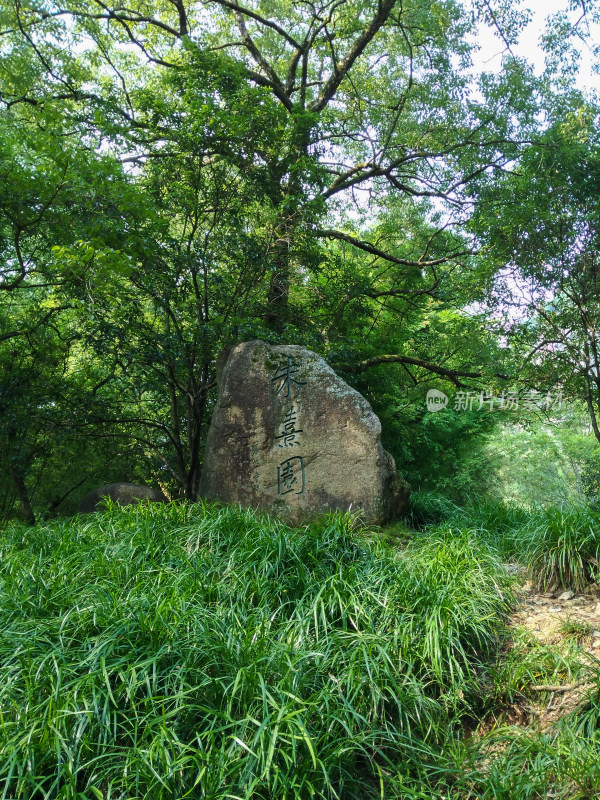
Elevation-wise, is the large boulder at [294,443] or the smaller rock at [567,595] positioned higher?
the large boulder at [294,443]

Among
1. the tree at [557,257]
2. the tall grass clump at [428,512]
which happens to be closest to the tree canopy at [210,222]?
the tree at [557,257]

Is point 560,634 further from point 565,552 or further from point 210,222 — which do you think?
point 210,222

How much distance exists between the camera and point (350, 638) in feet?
9.73

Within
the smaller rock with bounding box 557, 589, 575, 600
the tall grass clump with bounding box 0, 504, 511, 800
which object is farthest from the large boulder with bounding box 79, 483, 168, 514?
the smaller rock with bounding box 557, 589, 575, 600

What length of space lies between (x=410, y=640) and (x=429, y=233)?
707 cm

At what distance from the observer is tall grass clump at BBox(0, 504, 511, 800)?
6.90 feet

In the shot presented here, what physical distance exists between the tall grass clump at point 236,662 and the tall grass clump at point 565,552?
14.6 inches

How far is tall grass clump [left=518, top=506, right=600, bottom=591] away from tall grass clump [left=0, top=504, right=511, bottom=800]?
372 millimetres

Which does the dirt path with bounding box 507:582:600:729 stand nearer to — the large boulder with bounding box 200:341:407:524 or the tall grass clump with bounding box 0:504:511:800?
the tall grass clump with bounding box 0:504:511:800

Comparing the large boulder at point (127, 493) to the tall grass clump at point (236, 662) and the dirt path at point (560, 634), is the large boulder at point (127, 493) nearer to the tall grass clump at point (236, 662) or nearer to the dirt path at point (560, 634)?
the tall grass clump at point (236, 662)

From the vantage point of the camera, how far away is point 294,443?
5.17 m

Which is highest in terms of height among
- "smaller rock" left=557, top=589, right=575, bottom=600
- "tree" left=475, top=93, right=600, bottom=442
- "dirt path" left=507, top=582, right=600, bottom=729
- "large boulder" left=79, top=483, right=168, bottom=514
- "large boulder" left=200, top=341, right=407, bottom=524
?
"tree" left=475, top=93, right=600, bottom=442

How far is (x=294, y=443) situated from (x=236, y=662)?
2.75m

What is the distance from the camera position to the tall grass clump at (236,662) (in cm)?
210
